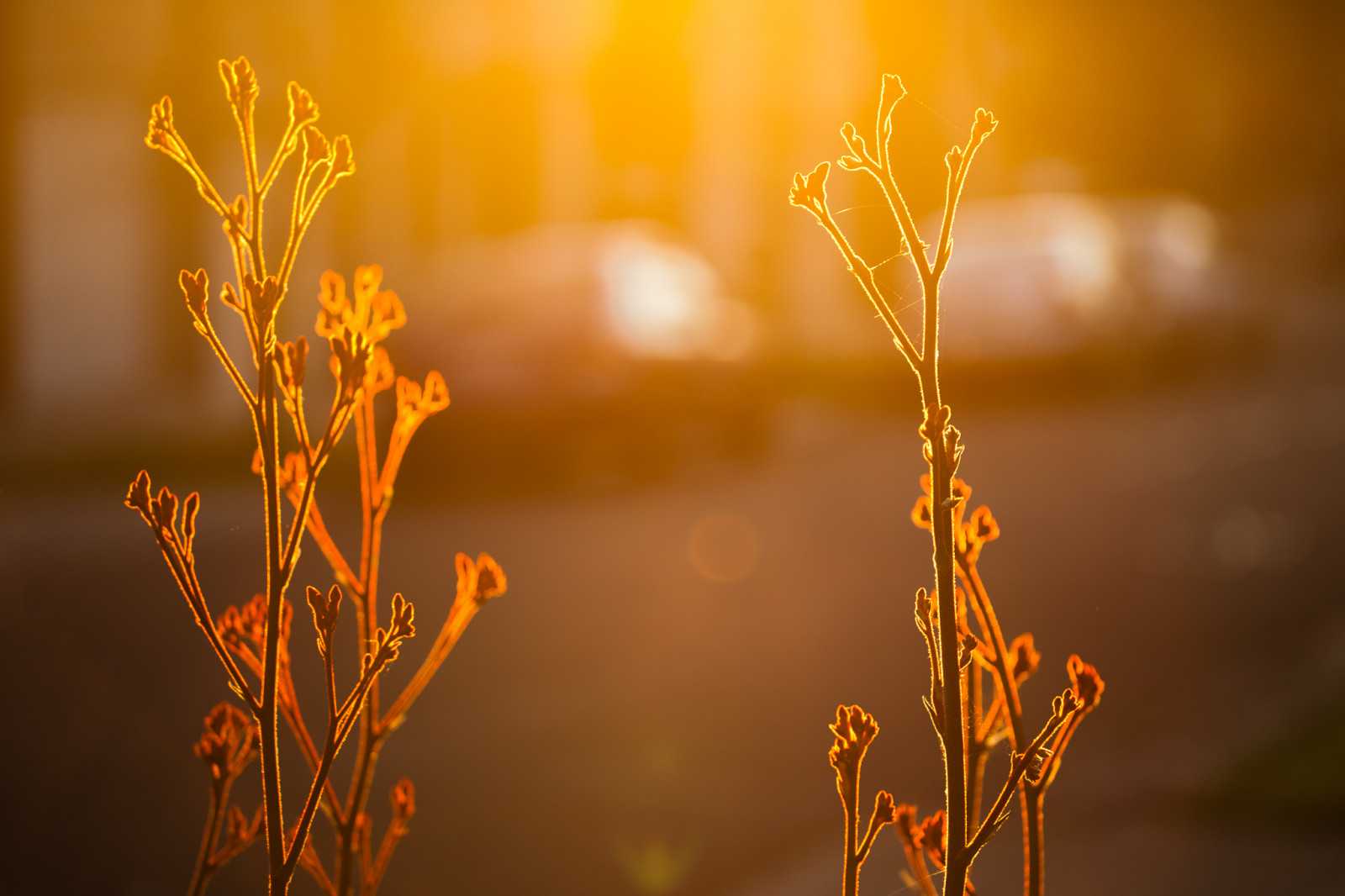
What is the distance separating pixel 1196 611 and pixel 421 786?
13.4 ft

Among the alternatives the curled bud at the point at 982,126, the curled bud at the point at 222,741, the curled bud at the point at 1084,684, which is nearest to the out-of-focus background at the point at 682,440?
the curled bud at the point at 222,741

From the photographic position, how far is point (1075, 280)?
51.0ft

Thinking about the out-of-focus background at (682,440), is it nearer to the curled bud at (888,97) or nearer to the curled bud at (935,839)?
the curled bud at (888,97)

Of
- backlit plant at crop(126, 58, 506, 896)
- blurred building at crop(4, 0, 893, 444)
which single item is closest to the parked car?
blurred building at crop(4, 0, 893, 444)

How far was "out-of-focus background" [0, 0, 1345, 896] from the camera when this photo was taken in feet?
14.5

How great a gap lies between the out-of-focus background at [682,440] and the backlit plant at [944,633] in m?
0.41

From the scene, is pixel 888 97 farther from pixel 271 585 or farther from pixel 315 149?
pixel 271 585

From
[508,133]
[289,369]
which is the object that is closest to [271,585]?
[289,369]

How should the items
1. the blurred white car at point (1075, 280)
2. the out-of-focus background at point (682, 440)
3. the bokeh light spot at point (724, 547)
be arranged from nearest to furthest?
the out-of-focus background at point (682, 440), the bokeh light spot at point (724, 547), the blurred white car at point (1075, 280)

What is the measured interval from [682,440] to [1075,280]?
622cm

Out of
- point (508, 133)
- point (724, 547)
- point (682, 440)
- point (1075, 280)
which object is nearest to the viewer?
point (724, 547)

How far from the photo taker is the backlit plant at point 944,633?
95 cm

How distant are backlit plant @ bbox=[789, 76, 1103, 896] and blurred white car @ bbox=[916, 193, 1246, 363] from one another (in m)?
13.2

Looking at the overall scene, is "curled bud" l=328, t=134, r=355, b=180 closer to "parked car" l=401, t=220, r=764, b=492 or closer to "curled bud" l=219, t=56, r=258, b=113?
"curled bud" l=219, t=56, r=258, b=113
